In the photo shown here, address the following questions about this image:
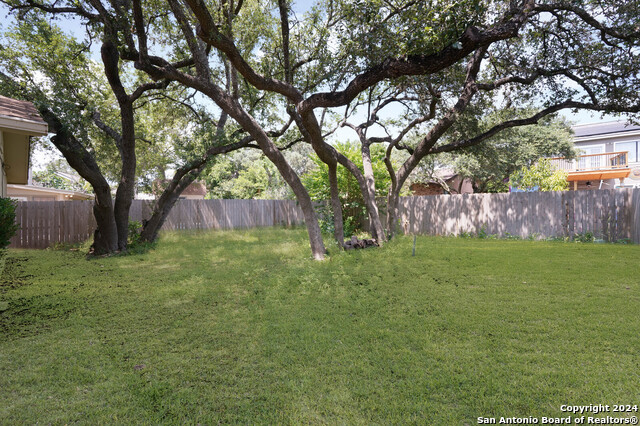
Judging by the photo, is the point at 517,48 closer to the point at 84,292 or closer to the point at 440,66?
the point at 440,66

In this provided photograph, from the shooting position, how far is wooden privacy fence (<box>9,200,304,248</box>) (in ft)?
34.9

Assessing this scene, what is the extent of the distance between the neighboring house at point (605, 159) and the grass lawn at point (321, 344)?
50.3 ft

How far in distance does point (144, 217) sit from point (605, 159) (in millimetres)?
24188

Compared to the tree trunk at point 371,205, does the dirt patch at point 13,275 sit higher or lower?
lower

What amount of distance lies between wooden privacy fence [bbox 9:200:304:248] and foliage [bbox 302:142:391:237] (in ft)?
13.0

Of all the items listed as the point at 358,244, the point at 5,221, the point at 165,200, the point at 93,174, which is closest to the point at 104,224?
the point at 93,174

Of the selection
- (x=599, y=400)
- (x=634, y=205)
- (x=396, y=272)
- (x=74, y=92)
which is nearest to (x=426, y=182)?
(x=634, y=205)

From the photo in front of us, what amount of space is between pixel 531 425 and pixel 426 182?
2274 cm

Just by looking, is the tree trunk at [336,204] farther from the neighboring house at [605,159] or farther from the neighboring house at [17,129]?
the neighboring house at [605,159]

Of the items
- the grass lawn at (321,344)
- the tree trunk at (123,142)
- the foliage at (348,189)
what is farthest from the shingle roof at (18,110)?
the foliage at (348,189)

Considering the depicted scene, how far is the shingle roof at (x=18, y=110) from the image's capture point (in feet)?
15.9

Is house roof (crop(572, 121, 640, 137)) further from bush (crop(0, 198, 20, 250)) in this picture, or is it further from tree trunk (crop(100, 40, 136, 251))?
bush (crop(0, 198, 20, 250))

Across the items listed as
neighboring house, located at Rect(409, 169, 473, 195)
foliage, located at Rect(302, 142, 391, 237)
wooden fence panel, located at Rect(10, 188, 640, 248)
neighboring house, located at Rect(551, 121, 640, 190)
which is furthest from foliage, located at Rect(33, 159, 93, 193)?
neighboring house, located at Rect(551, 121, 640, 190)

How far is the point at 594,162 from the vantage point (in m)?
18.5
